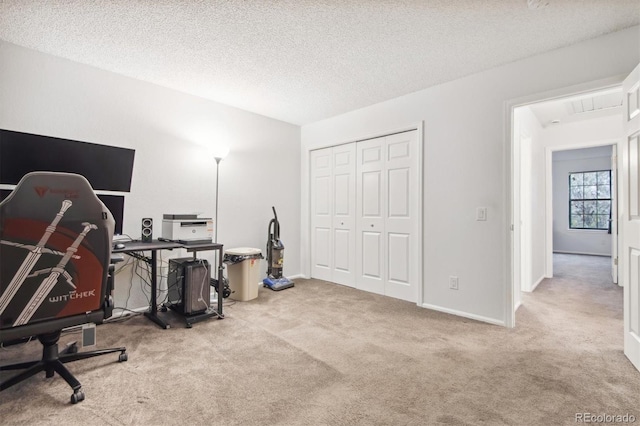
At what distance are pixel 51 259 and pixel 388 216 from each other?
123 inches

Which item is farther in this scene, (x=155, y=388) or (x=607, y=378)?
(x=607, y=378)

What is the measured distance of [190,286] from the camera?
278 centimetres

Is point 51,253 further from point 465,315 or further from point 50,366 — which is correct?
point 465,315

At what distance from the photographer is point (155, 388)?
1704 millimetres

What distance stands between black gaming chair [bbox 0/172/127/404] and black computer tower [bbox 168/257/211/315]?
1065mm

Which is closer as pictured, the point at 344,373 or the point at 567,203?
the point at 344,373

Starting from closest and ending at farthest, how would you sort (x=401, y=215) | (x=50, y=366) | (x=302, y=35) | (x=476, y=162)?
(x=50, y=366) < (x=302, y=35) < (x=476, y=162) < (x=401, y=215)

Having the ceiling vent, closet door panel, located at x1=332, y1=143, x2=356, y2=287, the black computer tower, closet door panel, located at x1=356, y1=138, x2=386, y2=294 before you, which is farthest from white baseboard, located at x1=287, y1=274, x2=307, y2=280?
the ceiling vent

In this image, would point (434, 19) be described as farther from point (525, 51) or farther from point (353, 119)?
point (353, 119)

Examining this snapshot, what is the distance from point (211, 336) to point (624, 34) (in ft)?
12.9

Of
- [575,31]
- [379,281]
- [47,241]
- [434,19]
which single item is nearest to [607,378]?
[379,281]

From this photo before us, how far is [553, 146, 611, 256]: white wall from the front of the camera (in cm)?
737

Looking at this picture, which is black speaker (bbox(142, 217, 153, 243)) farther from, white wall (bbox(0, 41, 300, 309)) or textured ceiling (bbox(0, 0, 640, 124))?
textured ceiling (bbox(0, 0, 640, 124))

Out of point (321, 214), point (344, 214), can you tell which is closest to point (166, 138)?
point (321, 214)
